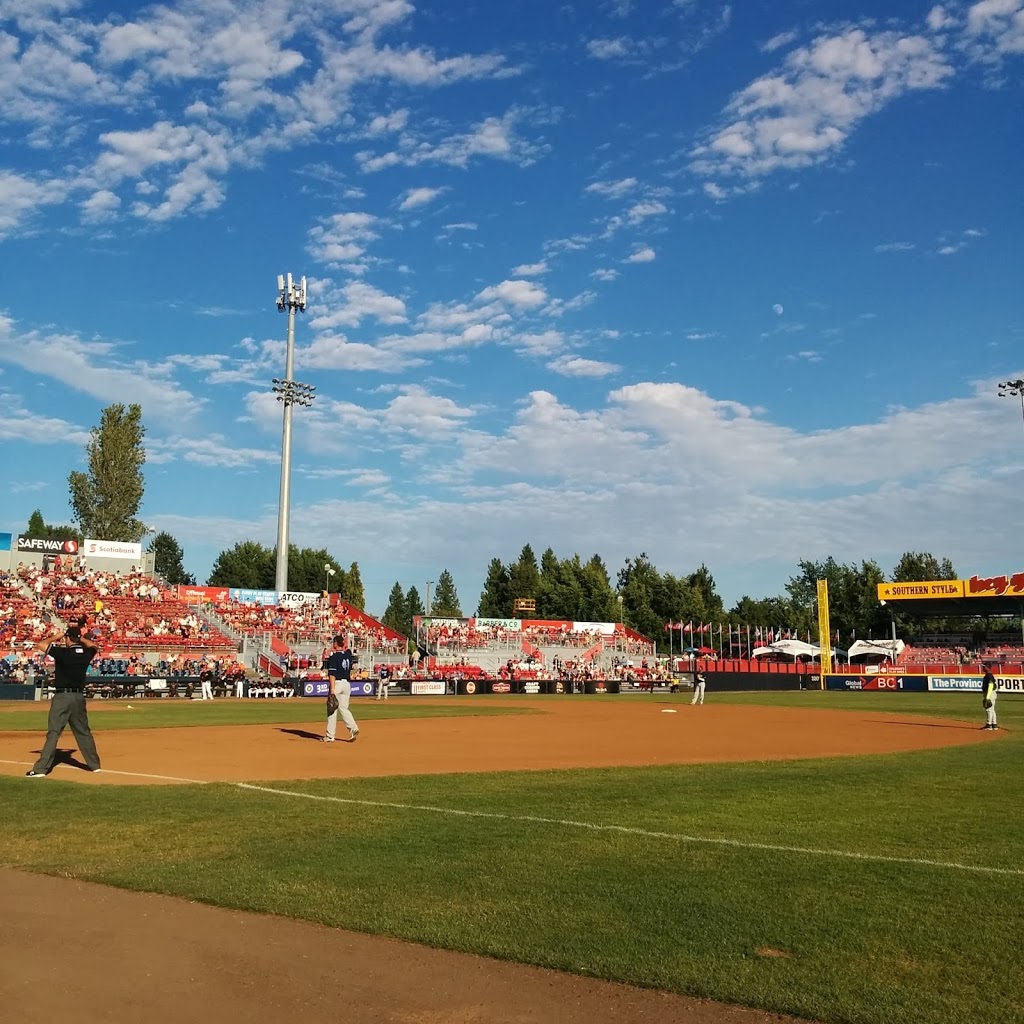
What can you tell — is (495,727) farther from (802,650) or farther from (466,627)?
(802,650)

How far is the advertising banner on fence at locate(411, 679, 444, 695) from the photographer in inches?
2132

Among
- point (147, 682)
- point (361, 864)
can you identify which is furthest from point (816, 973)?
point (147, 682)

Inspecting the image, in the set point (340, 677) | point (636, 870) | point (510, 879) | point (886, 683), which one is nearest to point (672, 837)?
point (636, 870)

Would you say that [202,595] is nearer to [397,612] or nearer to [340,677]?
[340,677]

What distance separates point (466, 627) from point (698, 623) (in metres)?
46.4

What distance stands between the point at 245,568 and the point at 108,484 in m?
47.1

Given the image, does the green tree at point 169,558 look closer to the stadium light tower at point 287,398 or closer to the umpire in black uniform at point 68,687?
the stadium light tower at point 287,398

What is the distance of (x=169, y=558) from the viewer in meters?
144

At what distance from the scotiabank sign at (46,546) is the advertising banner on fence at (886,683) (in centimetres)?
5774

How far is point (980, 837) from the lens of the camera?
9.45 m

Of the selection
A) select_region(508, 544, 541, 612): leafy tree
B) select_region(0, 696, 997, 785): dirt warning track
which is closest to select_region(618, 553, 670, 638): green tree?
select_region(508, 544, 541, 612): leafy tree

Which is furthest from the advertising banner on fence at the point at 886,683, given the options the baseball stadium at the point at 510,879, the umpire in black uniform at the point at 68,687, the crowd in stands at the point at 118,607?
the umpire in black uniform at the point at 68,687

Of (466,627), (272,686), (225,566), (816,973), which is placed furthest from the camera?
(225,566)

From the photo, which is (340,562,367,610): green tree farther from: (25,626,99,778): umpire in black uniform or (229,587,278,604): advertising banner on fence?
(25,626,99,778): umpire in black uniform
